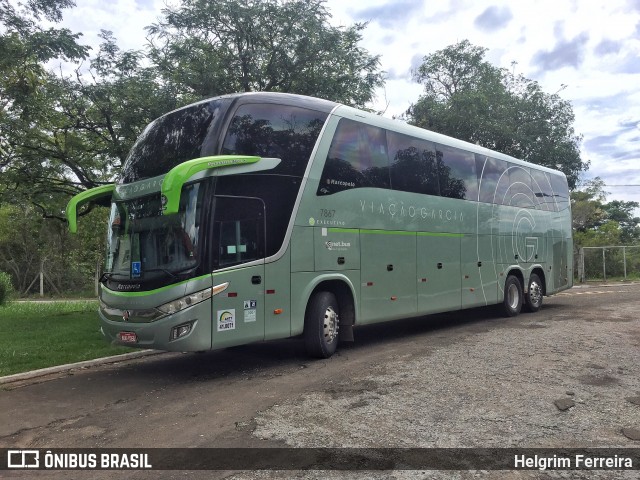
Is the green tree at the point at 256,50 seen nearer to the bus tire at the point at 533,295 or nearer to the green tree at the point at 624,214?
the bus tire at the point at 533,295

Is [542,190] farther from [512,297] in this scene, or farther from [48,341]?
[48,341]

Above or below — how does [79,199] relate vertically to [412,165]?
below

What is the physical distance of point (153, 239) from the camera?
7.46 metres

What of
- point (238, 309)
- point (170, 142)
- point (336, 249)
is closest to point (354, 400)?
point (238, 309)

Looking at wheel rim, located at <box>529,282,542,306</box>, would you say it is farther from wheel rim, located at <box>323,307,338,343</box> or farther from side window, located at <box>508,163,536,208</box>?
wheel rim, located at <box>323,307,338,343</box>

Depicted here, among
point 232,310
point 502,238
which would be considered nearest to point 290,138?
point 232,310

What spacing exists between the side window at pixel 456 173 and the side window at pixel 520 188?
6.42 feet

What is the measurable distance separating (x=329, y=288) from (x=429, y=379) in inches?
102

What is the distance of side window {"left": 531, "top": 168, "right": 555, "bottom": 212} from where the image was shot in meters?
15.2

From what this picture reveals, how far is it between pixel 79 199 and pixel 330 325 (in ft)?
15.0

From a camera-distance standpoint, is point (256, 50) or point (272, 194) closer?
point (272, 194)

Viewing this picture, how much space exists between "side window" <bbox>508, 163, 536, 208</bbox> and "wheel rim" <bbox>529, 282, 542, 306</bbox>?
90.2 inches

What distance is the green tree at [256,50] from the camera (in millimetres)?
12969

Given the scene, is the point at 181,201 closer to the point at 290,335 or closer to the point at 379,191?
the point at 290,335
